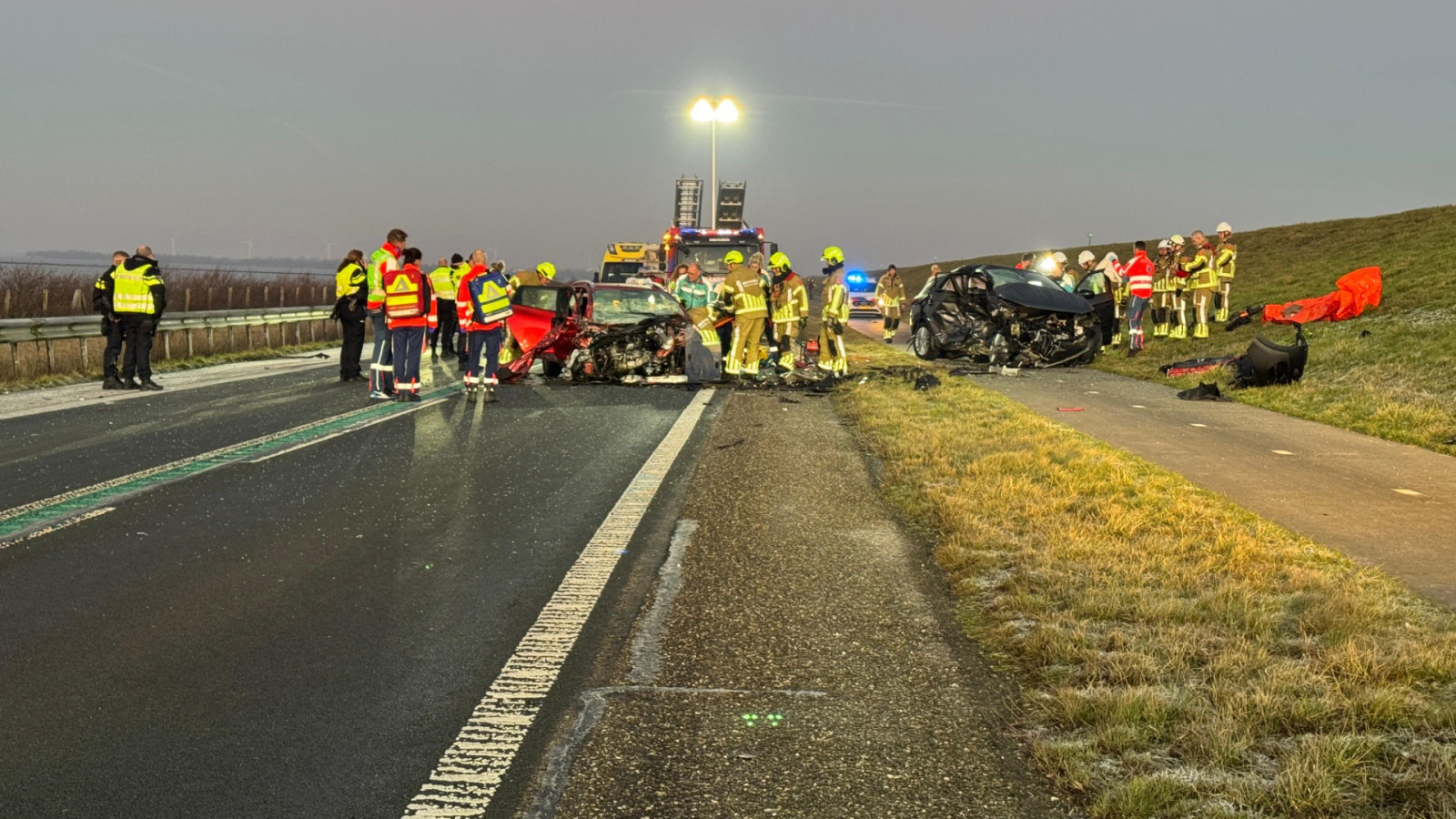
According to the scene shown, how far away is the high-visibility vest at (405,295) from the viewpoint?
14.6 m

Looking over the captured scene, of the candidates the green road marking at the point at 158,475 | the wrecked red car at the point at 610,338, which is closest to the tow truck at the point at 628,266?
the wrecked red car at the point at 610,338

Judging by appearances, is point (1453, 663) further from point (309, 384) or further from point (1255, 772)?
point (309, 384)

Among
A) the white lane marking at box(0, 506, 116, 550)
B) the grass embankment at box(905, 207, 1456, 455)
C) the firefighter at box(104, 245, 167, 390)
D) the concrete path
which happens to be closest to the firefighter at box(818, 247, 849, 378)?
the concrete path

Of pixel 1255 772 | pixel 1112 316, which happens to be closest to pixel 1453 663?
pixel 1255 772

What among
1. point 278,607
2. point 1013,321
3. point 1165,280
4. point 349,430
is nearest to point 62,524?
point 278,607

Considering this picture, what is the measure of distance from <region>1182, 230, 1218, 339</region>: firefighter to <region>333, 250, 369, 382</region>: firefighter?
1338 cm

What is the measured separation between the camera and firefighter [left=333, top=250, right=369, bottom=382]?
17.4 m

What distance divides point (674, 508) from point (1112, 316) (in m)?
16.6

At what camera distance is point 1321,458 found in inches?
397

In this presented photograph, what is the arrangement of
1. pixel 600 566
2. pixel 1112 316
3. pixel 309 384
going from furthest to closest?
pixel 1112 316 < pixel 309 384 < pixel 600 566

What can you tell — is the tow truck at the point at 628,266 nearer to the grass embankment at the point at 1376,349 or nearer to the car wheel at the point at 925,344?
the car wheel at the point at 925,344

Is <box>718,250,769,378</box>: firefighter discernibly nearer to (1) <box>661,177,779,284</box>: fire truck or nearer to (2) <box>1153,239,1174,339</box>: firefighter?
(1) <box>661,177,779,284</box>: fire truck

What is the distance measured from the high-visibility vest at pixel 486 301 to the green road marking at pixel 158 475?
208 centimetres

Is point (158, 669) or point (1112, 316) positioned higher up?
point (1112, 316)
